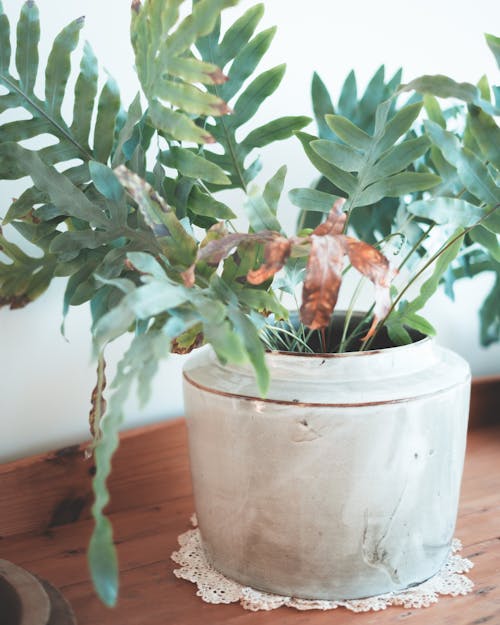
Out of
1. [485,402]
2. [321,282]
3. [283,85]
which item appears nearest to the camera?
[321,282]

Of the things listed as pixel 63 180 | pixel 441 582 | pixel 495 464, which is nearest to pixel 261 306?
pixel 63 180

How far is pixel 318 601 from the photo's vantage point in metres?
0.66

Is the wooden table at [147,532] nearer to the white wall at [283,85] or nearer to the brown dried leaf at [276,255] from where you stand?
the white wall at [283,85]

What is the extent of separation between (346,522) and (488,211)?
11.7 inches

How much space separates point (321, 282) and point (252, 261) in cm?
12

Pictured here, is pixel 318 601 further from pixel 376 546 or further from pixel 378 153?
pixel 378 153

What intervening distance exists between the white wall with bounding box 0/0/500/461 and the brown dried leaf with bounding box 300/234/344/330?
44cm

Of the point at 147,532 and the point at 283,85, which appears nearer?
the point at 147,532

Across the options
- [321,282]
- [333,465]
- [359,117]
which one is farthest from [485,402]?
[321,282]

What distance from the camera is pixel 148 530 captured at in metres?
0.84

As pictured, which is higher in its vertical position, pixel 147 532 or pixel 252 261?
pixel 252 261

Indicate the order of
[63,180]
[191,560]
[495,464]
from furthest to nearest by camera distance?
[495,464] → [191,560] → [63,180]

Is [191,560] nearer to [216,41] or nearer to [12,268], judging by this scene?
[12,268]

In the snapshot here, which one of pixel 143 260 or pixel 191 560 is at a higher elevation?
pixel 143 260
